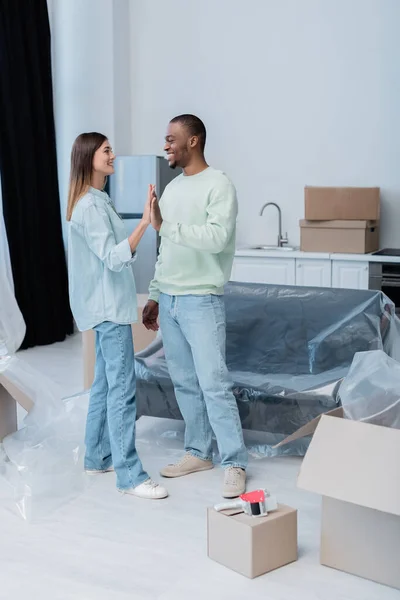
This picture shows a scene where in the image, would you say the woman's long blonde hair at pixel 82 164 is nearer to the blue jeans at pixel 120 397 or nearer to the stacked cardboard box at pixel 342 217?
the blue jeans at pixel 120 397

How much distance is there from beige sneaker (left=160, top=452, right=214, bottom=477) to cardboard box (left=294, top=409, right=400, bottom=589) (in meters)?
0.88

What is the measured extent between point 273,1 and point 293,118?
0.86 metres

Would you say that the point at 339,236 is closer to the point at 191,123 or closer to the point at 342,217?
the point at 342,217

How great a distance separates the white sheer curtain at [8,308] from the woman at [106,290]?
2.62 m

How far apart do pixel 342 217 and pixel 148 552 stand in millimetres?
3204

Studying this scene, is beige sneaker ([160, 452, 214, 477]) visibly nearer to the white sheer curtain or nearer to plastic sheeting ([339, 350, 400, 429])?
plastic sheeting ([339, 350, 400, 429])

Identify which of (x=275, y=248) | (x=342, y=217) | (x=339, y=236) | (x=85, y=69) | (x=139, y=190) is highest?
(x=85, y=69)

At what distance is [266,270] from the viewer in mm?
5523

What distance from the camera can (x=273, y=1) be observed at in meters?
5.86

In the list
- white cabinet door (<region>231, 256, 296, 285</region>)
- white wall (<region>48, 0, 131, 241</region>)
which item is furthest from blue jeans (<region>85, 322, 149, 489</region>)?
white wall (<region>48, 0, 131, 241</region>)

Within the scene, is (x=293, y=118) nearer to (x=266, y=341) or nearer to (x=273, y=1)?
(x=273, y=1)

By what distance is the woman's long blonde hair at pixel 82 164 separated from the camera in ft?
9.67

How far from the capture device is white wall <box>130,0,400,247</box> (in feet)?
18.4

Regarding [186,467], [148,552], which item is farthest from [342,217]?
[148,552]
